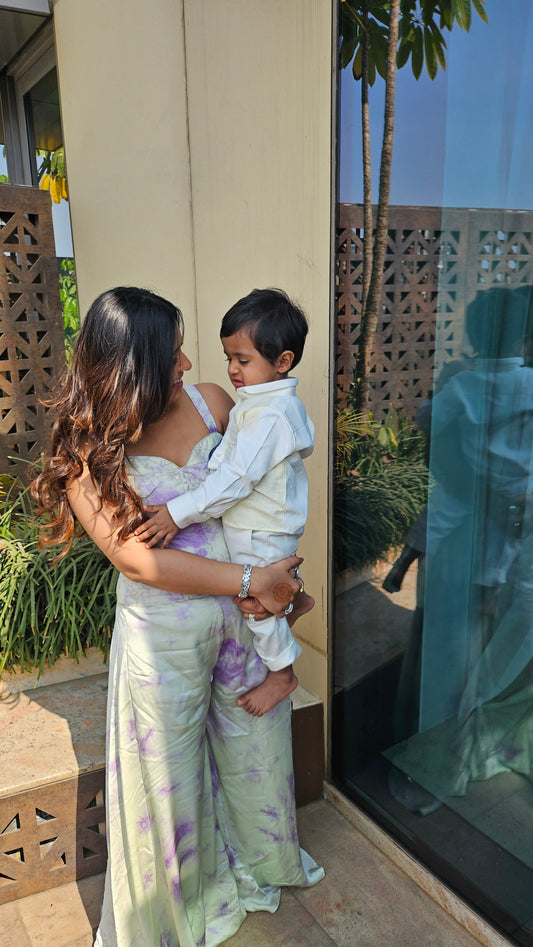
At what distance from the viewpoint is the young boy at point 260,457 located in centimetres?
147

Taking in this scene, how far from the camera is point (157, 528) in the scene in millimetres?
1463

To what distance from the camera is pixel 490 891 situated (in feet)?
5.98

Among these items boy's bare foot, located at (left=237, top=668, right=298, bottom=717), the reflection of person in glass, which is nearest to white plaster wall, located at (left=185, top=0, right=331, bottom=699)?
the reflection of person in glass

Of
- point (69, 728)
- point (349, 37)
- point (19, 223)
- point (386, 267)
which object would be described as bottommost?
point (69, 728)

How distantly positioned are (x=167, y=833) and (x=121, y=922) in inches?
10.7

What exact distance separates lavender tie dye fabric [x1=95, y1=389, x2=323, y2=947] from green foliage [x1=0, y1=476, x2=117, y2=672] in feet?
2.82

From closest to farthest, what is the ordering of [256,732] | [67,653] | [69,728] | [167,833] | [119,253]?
[167,833] → [256,732] → [69,728] → [67,653] → [119,253]

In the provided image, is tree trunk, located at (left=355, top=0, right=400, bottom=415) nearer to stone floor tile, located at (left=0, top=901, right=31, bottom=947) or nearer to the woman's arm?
the woman's arm

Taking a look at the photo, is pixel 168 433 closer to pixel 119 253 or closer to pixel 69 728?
pixel 69 728

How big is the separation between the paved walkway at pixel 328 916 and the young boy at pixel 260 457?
2.70 feet

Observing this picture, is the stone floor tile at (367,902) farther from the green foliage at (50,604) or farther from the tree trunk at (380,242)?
the tree trunk at (380,242)

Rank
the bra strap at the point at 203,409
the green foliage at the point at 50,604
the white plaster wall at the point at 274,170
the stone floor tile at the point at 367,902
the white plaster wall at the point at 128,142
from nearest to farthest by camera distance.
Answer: the bra strap at the point at 203,409, the stone floor tile at the point at 367,902, the white plaster wall at the point at 274,170, the green foliage at the point at 50,604, the white plaster wall at the point at 128,142

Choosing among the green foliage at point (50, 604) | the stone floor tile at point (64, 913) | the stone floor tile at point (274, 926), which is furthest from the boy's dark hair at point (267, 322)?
the stone floor tile at point (64, 913)

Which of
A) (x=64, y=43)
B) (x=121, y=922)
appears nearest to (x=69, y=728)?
(x=121, y=922)
